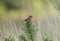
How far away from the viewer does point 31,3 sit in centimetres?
217

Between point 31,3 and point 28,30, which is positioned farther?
point 31,3

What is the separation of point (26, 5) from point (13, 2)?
6.2 inches

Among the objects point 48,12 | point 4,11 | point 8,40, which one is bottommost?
point 8,40

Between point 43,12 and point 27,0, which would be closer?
point 43,12

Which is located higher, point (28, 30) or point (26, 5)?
point (26, 5)

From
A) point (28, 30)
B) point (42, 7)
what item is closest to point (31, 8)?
point (42, 7)

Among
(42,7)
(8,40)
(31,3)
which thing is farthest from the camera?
(31,3)

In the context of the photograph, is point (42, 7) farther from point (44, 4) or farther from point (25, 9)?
point (25, 9)

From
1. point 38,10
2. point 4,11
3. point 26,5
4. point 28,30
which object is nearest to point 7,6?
point 4,11

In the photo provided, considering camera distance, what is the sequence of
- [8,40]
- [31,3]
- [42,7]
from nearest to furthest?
1. [8,40]
2. [42,7]
3. [31,3]

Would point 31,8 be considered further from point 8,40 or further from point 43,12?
point 8,40

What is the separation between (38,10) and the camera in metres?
2.09

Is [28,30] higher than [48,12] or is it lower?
lower

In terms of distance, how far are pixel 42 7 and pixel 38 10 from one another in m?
0.08
